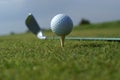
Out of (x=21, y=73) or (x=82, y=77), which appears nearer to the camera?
(x=82, y=77)

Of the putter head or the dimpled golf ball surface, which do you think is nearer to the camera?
the dimpled golf ball surface

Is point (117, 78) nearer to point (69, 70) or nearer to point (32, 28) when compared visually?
point (69, 70)

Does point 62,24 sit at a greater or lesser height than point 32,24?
lesser

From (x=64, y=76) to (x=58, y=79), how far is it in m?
0.18

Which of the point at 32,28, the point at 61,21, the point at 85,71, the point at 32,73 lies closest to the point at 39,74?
the point at 32,73

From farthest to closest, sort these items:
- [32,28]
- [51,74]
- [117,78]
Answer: [32,28] → [51,74] → [117,78]

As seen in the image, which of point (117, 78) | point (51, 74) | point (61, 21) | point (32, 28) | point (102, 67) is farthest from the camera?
point (32, 28)

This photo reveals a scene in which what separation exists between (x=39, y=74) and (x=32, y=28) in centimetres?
1082

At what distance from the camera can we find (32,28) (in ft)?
53.9

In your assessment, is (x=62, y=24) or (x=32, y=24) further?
(x=32, y=24)

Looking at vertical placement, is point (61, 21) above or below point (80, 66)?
above

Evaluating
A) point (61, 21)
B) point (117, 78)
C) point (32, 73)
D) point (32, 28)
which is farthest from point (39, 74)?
point (32, 28)

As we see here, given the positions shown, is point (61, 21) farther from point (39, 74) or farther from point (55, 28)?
point (39, 74)

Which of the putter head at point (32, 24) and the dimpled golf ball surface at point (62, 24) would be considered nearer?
the dimpled golf ball surface at point (62, 24)
